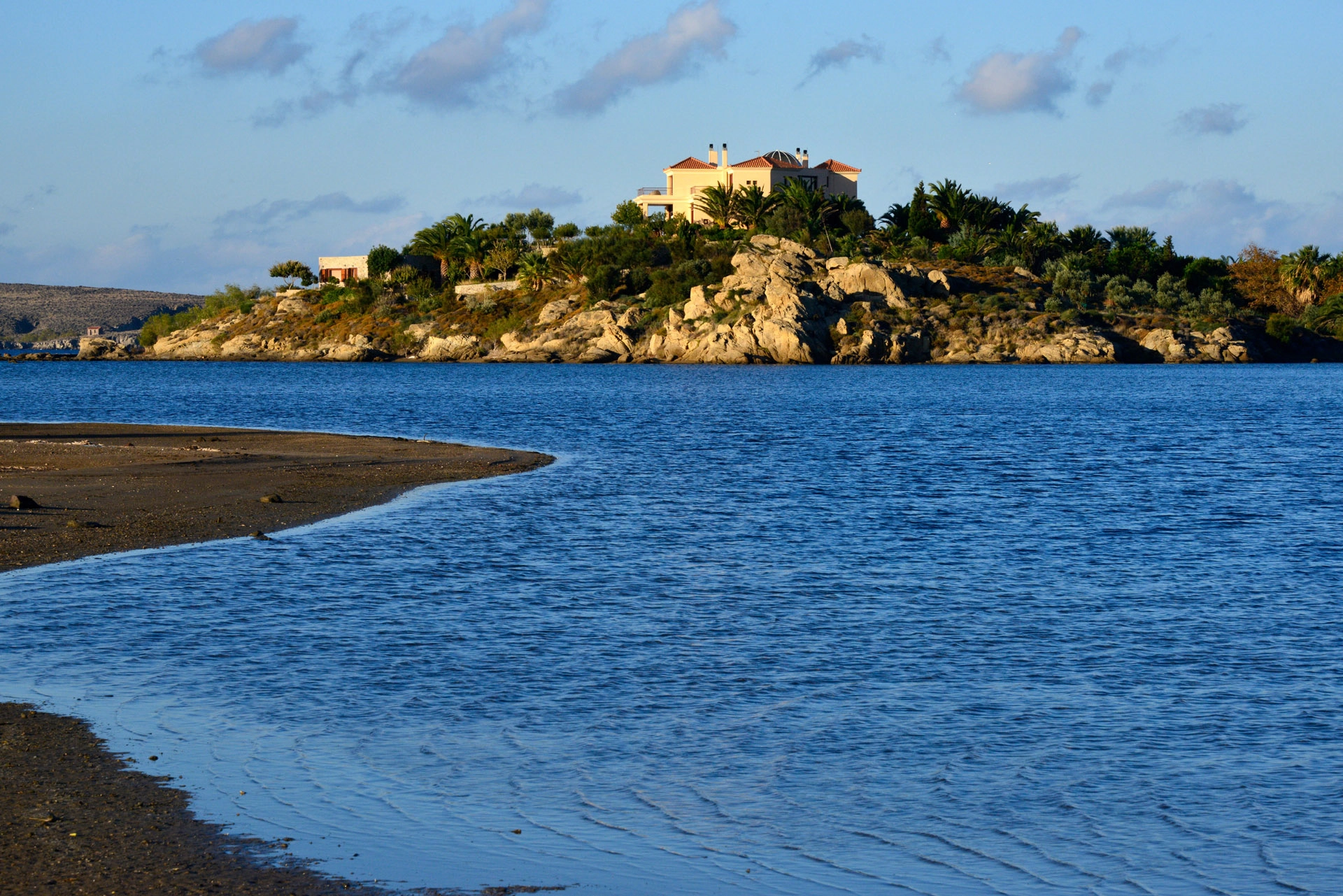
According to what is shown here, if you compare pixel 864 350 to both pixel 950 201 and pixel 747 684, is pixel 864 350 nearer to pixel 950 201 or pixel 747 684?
pixel 950 201

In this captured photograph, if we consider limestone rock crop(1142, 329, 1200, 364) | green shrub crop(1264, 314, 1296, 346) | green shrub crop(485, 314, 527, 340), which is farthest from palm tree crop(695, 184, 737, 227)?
green shrub crop(1264, 314, 1296, 346)

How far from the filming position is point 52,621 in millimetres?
13500

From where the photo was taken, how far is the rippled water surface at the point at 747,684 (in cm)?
783

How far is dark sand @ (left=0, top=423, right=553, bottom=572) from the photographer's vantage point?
773 inches

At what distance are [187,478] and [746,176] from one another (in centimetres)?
11292

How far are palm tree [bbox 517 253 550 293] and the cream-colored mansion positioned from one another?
13.1m

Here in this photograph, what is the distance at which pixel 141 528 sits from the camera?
20156 millimetres

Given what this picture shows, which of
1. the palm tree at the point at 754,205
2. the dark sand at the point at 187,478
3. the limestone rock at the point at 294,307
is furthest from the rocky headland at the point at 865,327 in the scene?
the dark sand at the point at 187,478

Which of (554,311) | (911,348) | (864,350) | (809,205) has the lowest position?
(864,350)

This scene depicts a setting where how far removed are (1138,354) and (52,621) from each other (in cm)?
11438

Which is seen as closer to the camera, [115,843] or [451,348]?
[115,843]

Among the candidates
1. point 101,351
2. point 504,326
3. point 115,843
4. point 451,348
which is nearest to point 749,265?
point 504,326

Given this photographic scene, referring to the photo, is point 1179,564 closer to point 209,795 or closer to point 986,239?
point 209,795

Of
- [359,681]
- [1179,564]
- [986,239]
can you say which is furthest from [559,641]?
[986,239]
